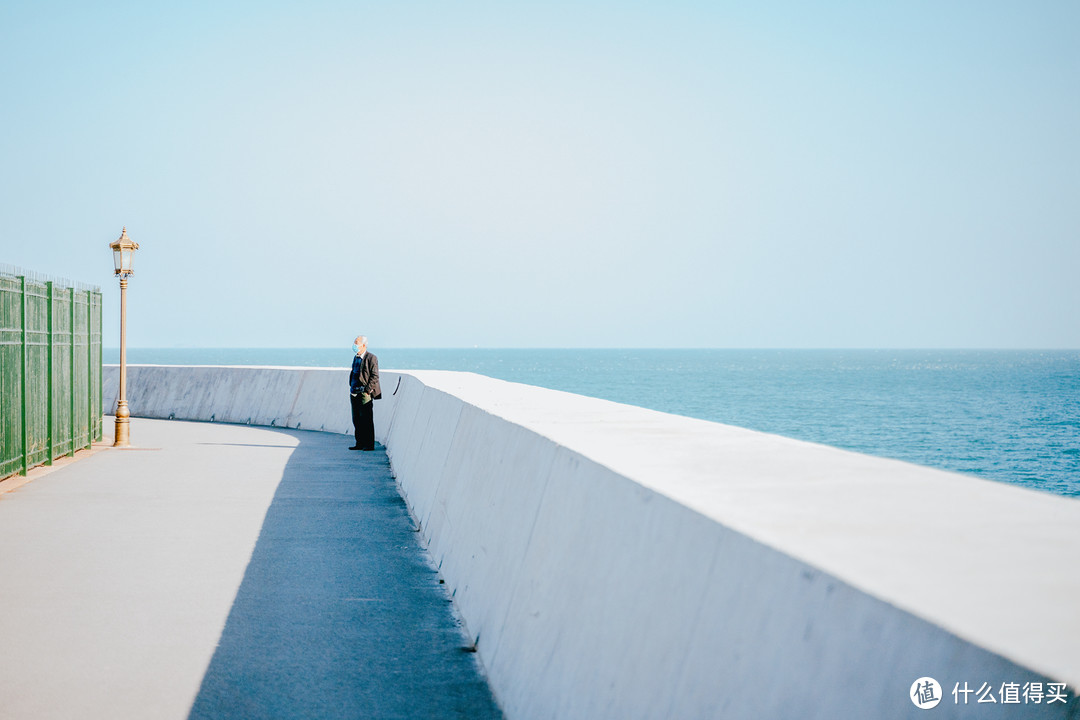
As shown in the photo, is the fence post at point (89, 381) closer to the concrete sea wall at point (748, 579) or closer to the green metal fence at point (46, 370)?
the green metal fence at point (46, 370)

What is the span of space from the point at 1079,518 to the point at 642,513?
146 centimetres

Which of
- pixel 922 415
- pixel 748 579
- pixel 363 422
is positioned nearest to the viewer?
pixel 748 579

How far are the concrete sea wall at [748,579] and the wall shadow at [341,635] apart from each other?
0.29 meters

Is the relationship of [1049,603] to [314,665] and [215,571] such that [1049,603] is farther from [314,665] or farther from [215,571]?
[215,571]

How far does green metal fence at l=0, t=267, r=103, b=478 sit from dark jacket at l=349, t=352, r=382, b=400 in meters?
4.63

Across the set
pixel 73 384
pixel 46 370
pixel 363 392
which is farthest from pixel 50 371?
pixel 363 392

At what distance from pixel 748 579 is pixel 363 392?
15.5 metres

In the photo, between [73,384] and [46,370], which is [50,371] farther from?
[73,384]

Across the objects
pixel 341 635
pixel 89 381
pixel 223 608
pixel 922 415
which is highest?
pixel 341 635

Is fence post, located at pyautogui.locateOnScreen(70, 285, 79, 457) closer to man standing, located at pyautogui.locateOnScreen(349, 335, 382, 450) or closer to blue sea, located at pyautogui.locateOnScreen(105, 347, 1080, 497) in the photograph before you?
man standing, located at pyautogui.locateOnScreen(349, 335, 382, 450)

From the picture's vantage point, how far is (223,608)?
6.88m

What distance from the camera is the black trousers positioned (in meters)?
17.9

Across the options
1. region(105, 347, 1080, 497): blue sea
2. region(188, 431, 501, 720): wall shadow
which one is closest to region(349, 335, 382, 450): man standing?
region(188, 431, 501, 720): wall shadow

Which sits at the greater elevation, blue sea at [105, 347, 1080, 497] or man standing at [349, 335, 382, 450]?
man standing at [349, 335, 382, 450]
